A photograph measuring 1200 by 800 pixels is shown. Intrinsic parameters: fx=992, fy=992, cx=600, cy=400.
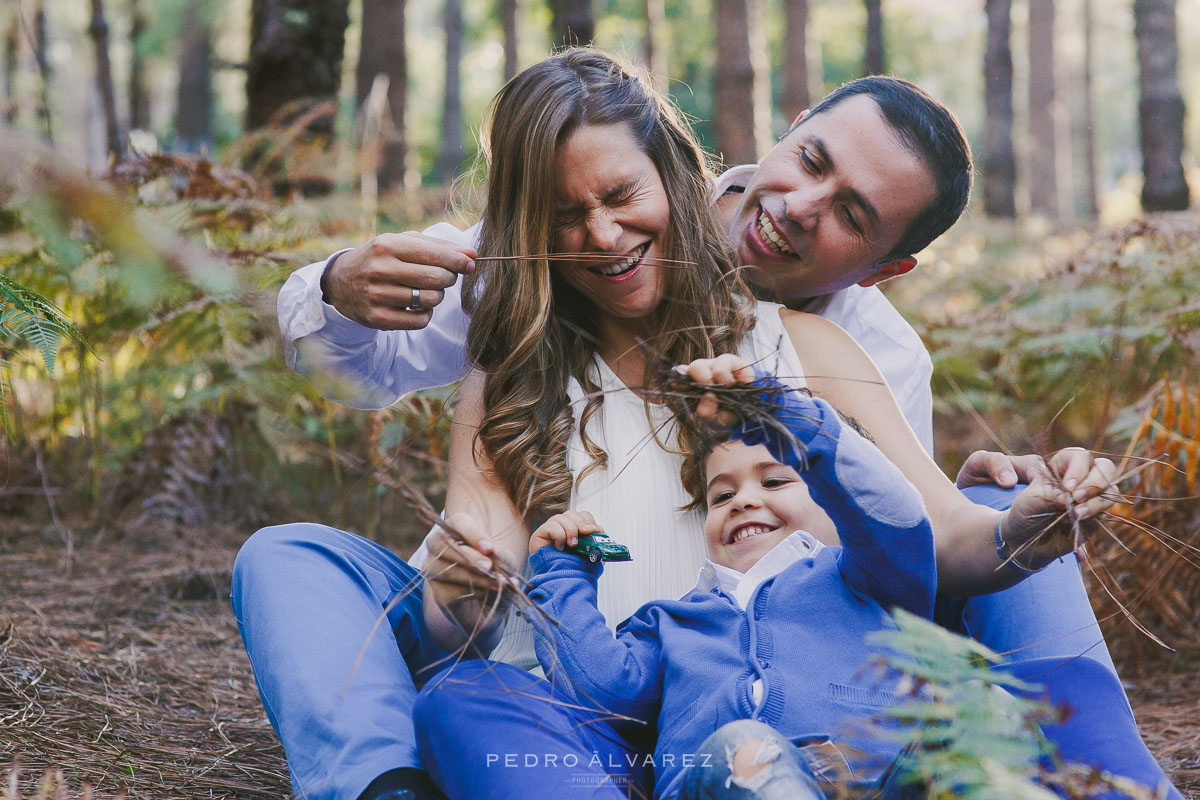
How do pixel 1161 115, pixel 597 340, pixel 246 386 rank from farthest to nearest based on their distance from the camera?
1. pixel 1161 115
2. pixel 246 386
3. pixel 597 340

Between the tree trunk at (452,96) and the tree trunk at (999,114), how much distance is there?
7100 mm

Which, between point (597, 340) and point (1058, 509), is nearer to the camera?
point (1058, 509)

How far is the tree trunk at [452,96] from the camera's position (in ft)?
48.1

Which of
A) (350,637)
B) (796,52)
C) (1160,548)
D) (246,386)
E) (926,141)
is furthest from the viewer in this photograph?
(796,52)

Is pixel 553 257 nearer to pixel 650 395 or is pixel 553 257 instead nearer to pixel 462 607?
pixel 650 395

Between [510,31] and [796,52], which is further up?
[510,31]

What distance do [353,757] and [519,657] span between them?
0.48 meters

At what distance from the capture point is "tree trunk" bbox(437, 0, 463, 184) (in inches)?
577

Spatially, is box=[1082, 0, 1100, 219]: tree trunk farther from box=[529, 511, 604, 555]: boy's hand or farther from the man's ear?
box=[529, 511, 604, 555]: boy's hand

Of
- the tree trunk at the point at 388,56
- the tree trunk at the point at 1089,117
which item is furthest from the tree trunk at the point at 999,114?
the tree trunk at the point at 1089,117

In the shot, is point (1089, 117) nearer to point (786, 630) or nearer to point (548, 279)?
point (548, 279)

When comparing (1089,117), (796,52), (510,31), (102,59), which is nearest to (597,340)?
(102,59)

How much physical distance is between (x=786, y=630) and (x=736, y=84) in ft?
19.4

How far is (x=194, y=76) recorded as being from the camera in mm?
18250
